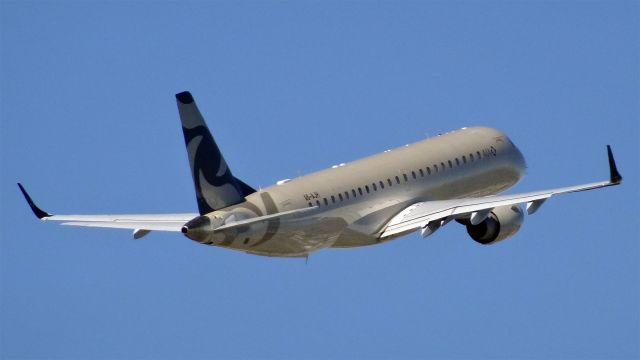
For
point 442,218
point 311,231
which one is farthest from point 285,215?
point 442,218

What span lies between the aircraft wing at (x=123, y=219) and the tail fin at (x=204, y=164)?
147 inches

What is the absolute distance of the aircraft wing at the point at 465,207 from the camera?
82.9 metres

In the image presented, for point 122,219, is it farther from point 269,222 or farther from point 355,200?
Result: point 355,200

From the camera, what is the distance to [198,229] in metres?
80.4

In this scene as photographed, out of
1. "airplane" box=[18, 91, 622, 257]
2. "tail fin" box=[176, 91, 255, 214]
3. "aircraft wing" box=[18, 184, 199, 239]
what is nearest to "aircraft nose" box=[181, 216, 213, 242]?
"airplane" box=[18, 91, 622, 257]

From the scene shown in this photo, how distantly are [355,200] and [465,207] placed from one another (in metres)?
4.96

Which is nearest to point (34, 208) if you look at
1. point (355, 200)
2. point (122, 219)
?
point (122, 219)

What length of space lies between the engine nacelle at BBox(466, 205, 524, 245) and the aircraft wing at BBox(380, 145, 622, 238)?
0.88 meters

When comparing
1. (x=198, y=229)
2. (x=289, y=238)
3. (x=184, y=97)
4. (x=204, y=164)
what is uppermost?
(x=184, y=97)

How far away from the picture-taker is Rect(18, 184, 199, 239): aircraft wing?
85.8 m

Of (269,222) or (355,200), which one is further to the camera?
(355,200)

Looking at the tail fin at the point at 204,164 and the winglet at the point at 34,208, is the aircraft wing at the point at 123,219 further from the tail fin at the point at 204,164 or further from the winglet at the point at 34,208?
the tail fin at the point at 204,164

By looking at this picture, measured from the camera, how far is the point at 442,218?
86312 mm

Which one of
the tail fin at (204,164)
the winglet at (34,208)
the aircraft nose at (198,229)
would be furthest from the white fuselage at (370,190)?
the winglet at (34,208)
